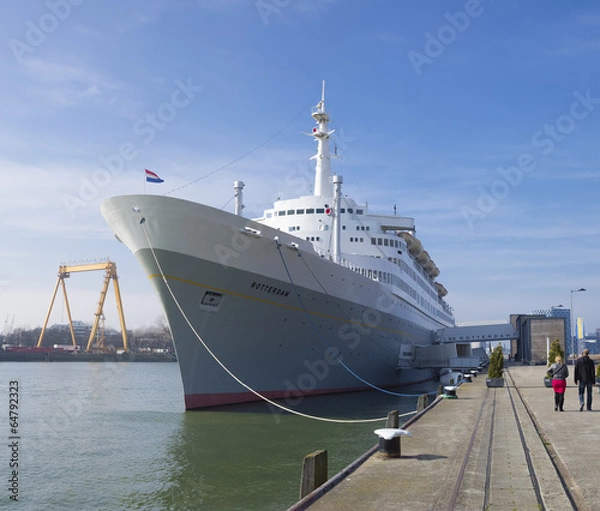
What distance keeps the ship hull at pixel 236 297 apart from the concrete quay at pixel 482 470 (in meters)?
7.95

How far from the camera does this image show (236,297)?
59.4 ft

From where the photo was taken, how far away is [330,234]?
1064 inches

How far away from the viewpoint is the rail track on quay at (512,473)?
19.1ft

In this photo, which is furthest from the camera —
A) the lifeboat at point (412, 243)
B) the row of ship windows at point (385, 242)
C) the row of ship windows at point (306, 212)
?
the lifeboat at point (412, 243)

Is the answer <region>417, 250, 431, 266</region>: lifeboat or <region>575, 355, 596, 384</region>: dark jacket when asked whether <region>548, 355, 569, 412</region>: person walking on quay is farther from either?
<region>417, 250, 431, 266</region>: lifeboat

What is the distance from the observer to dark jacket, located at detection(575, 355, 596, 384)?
515 inches

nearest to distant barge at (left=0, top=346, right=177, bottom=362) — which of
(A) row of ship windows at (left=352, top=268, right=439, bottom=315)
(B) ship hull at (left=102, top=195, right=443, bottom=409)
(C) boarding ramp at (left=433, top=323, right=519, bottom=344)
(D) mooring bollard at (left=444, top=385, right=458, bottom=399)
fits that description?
(C) boarding ramp at (left=433, top=323, right=519, bottom=344)

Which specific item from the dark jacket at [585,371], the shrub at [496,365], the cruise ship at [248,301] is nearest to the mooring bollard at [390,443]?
the dark jacket at [585,371]

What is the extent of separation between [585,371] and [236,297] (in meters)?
10.2

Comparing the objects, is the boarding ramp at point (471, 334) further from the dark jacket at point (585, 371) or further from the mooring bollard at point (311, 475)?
the mooring bollard at point (311, 475)

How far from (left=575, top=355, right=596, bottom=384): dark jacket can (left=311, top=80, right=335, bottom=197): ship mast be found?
58.0 ft

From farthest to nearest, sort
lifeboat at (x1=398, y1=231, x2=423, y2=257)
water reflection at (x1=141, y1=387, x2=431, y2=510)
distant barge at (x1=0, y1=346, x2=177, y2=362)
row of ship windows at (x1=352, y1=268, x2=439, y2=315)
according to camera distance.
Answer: distant barge at (x1=0, y1=346, x2=177, y2=362) < lifeboat at (x1=398, y1=231, x2=423, y2=257) < row of ship windows at (x1=352, y1=268, x2=439, y2=315) < water reflection at (x1=141, y1=387, x2=431, y2=510)

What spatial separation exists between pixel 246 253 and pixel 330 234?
32.0 ft

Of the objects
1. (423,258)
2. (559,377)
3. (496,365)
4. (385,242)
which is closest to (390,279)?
(385,242)
